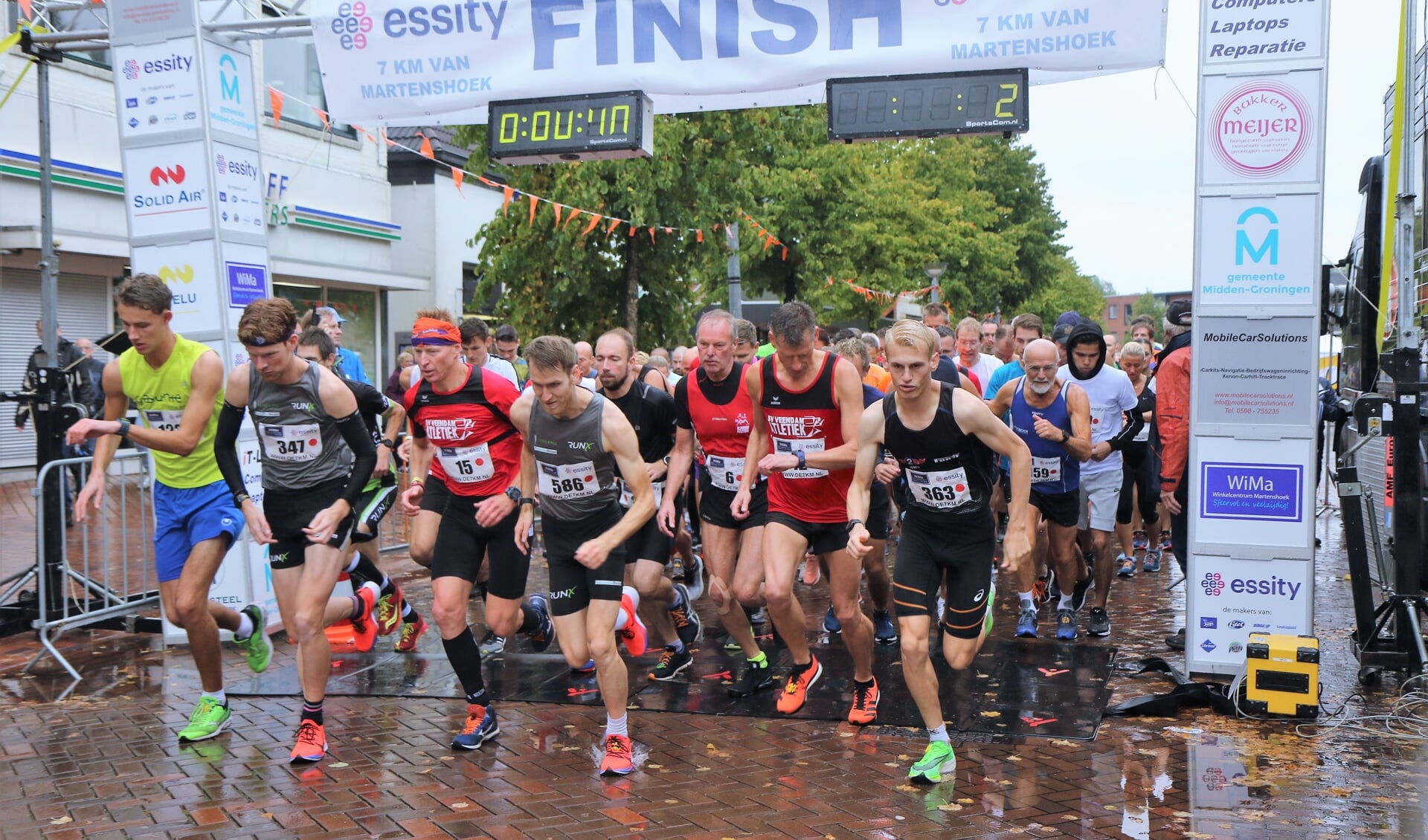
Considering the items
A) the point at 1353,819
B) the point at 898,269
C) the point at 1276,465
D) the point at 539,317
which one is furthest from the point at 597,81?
the point at 898,269

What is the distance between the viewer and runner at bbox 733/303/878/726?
601 cm

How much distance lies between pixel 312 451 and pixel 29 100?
13798 millimetres

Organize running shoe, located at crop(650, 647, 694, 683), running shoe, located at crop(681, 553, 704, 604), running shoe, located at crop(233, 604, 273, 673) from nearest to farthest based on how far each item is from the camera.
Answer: running shoe, located at crop(233, 604, 273, 673) → running shoe, located at crop(650, 647, 694, 683) → running shoe, located at crop(681, 553, 704, 604)

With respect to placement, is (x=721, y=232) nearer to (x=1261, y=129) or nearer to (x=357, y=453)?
(x=1261, y=129)

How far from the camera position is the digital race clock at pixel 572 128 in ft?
28.0

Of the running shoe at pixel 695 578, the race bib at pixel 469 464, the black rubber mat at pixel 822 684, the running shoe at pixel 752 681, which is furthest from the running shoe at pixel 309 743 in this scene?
the running shoe at pixel 695 578

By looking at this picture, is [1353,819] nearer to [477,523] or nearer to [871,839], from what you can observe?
[871,839]

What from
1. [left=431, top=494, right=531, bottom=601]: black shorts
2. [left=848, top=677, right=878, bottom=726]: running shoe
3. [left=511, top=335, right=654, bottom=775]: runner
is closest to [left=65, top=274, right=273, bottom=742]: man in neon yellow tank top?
[left=431, top=494, right=531, bottom=601]: black shorts

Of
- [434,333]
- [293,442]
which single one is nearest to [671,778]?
[293,442]

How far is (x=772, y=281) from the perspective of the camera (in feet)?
95.5

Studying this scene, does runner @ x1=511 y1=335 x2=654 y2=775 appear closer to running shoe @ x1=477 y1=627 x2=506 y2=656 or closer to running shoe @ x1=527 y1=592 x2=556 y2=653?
running shoe @ x1=527 y1=592 x2=556 y2=653

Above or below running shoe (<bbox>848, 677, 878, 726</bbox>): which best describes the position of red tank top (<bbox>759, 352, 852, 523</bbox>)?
above

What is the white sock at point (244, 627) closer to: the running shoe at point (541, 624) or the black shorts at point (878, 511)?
the running shoe at point (541, 624)

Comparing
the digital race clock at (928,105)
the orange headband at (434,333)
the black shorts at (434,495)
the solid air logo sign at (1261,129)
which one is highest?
the digital race clock at (928,105)
